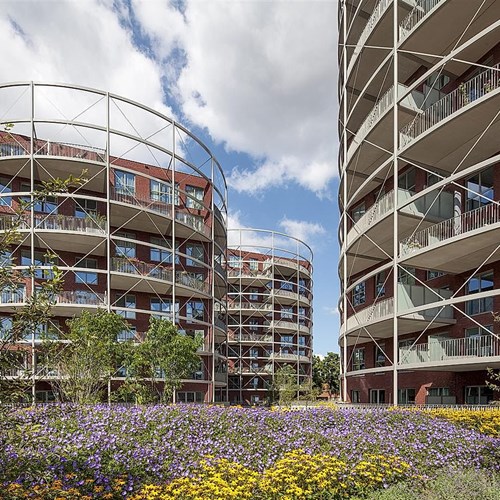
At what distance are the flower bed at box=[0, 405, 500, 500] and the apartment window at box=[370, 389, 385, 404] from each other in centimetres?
1630

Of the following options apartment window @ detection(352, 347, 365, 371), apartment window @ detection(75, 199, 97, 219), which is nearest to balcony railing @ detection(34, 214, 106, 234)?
apartment window @ detection(75, 199, 97, 219)

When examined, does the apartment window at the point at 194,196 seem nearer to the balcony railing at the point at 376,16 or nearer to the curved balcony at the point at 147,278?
the curved balcony at the point at 147,278

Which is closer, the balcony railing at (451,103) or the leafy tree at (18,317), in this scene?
the leafy tree at (18,317)

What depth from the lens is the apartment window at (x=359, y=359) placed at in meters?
33.0

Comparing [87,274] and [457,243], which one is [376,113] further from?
[87,274]

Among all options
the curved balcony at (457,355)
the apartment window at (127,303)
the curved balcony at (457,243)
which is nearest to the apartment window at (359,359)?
the curved balcony at (457,355)

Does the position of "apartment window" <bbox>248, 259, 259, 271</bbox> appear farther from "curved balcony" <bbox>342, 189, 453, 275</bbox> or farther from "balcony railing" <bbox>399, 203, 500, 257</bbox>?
"balcony railing" <bbox>399, 203, 500, 257</bbox>

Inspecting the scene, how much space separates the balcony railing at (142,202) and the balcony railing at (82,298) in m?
7.24

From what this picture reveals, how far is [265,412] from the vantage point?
44.0 feet

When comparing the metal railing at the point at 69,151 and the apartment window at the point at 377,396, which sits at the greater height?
the metal railing at the point at 69,151

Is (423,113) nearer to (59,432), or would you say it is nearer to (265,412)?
(265,412)

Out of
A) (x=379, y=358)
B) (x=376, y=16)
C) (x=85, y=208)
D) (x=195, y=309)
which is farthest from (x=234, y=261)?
(x=376, y=16)

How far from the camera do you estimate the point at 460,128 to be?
2081 cm

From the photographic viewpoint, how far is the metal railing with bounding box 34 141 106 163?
33.3 metres
